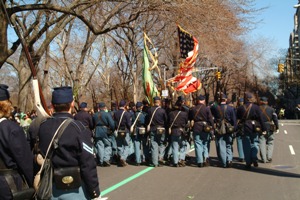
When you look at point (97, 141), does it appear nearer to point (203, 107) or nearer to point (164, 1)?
point (203, 107)

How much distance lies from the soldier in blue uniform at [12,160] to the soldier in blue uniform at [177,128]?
7220mm

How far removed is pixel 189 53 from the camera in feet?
63.2

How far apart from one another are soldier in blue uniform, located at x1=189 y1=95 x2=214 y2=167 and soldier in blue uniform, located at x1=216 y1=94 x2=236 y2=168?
1.02 ft

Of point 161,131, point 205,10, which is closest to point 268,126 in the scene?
point 161,131

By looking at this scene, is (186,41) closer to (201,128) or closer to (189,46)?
(189,46)

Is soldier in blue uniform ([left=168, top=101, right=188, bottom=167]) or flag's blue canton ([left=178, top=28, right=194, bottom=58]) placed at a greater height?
flag's blue canton ([left=178, top=28, right=194, bottom=58])

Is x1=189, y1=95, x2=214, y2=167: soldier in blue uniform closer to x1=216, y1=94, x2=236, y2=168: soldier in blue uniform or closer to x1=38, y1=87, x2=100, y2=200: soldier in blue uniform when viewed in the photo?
x1=216, y1=94, x2=236, y2=168: soldier in blue uniform

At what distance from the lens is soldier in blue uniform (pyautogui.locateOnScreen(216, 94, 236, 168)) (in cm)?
1084

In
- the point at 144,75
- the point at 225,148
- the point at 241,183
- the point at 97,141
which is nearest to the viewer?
the point at 241,183

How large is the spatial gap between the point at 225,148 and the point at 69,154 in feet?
24.4

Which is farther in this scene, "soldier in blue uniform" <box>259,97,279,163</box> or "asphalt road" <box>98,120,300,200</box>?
"soldier in blue uniform" <box>259,97,279,163</box>


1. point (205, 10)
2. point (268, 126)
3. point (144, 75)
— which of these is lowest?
point (268, 126)

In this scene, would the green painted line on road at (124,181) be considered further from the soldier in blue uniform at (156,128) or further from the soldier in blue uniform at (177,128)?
the soldier in blue uniform at (177,128)

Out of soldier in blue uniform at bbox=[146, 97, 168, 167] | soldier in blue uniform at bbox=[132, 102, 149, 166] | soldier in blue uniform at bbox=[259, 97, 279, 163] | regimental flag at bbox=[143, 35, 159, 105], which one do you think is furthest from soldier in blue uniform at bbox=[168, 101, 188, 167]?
regimental flag at bbox=[143, 35, 159, 105]
